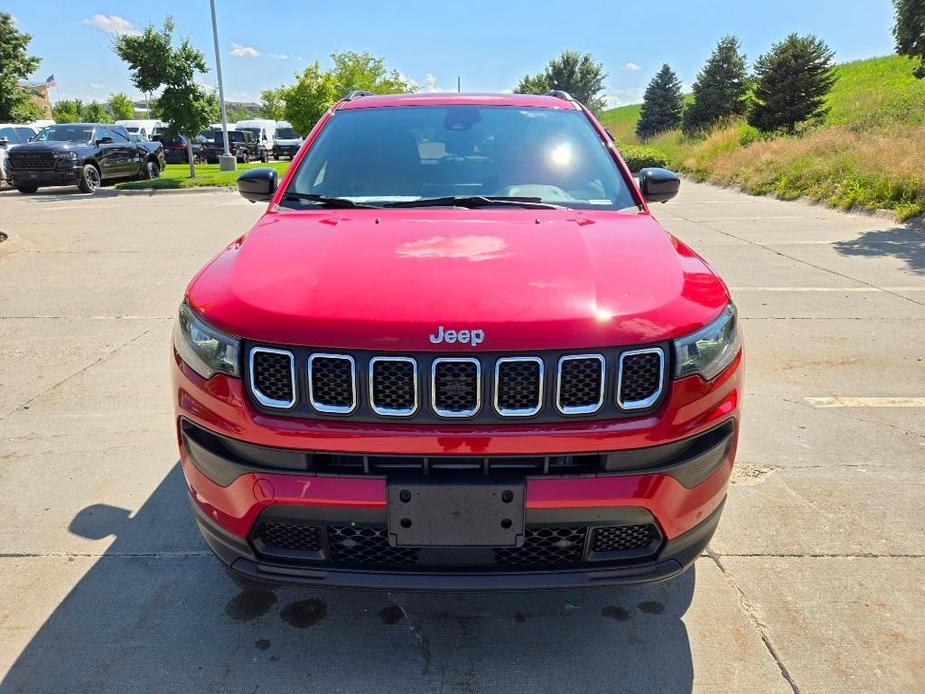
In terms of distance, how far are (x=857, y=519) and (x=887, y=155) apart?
51.8ft

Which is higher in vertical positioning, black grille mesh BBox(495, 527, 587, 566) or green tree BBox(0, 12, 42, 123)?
green tree BBox(0, 12, 42, 123)

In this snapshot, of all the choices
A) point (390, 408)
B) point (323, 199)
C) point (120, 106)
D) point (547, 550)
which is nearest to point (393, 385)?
point (390, 408)

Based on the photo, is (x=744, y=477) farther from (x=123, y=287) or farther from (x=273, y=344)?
(x=123, y=287)

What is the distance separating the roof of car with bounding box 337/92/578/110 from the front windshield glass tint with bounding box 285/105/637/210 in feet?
0.25

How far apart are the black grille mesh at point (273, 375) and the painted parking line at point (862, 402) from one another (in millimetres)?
3685

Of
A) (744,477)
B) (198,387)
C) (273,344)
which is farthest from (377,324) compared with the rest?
(744,477)

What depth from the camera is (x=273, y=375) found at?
1.88 meters

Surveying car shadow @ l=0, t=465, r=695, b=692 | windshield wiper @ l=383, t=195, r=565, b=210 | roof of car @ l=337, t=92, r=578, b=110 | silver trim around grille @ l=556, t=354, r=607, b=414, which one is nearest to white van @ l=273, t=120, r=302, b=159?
roof of car @ l=337, t=92, r=578, b=110

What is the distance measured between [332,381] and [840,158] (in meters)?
18.6

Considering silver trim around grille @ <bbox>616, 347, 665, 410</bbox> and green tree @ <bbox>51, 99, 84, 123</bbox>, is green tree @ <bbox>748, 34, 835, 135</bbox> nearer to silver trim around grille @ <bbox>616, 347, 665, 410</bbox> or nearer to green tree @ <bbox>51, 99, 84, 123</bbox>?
silver trim around grille @ <bbox>616, 347, 665, 410</bbox>

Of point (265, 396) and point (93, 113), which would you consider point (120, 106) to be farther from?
point (265, 396)

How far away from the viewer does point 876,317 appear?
6164 millimetres

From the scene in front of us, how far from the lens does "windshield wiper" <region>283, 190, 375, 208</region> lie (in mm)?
2861

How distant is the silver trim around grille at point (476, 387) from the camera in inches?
70.7
